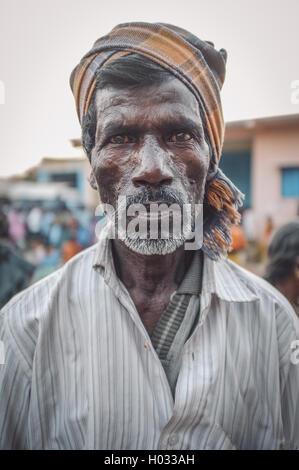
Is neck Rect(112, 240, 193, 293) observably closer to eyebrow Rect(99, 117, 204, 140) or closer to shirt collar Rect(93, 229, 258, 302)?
shirt collar Rect(93, 229, 258, 302)

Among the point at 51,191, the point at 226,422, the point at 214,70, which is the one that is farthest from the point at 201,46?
the point at 51,191

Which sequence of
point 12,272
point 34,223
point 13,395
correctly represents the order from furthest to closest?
point 34,223
point 12,272
point 13,395

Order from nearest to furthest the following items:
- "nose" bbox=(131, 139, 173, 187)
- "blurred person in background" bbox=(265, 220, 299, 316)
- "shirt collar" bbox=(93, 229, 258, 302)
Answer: "nose" bbox=(131, 139, 173, 187), "shirt collar" bbox=(93, 229, 258, 302), "blurred person in background" bbox=(265, 220, 299, 316)

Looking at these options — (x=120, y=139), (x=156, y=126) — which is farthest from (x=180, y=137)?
(x=120, y=139)

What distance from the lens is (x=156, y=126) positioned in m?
1.04

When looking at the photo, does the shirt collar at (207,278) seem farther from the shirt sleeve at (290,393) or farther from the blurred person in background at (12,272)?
the blurred person in background at (12,272)

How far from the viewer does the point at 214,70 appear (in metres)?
1.21

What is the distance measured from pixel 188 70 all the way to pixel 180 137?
0.24 metres

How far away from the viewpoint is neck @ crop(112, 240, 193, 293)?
1.26 m

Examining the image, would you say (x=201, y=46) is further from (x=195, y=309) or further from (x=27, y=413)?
(x=27, y=413)

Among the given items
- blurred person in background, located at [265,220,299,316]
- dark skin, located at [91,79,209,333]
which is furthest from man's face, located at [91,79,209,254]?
blurred person in background, located at [265,220,299,316]
